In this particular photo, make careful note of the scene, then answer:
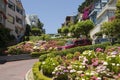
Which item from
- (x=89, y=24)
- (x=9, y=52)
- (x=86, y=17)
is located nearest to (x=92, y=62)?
(x=9, y=52)

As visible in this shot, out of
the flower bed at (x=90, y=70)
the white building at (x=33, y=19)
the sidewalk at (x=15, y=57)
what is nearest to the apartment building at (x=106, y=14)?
the sidewalk at (x=15, y=57)

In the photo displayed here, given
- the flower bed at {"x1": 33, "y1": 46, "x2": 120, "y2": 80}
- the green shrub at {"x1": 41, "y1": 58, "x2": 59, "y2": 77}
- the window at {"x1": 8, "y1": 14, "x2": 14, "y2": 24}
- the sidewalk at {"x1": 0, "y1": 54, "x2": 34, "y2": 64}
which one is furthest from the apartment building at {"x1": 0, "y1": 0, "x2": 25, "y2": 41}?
the flower bed at {"x1": 33, "y1": 46, "x2": 120, "y2": 80}

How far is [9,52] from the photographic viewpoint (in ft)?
155

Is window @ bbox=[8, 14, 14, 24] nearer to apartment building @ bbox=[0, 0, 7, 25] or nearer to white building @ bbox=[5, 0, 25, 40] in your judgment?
white building @ bbox=[5, 0, 25, 40]

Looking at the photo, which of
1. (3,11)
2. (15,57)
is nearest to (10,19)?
Result: (3,11)

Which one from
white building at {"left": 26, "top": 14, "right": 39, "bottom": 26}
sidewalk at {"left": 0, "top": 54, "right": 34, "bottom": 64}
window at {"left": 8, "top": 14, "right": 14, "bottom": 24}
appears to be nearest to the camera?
sidewalk at {"left": 0, "top": 54, "right": 34, "bottom": 64}

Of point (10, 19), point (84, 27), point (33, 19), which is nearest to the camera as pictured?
point (84, 27)

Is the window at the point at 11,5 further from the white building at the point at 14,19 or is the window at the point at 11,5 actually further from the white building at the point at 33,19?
the white building at the point at 33,19

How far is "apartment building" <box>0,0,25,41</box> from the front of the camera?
6893cm

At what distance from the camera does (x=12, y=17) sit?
77.4 meters

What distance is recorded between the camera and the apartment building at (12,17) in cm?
6893

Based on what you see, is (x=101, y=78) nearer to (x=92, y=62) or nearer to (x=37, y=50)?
(x=92, y=62)

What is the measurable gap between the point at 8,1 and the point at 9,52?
28819 millimetres

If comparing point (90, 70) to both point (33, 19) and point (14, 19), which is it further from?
point (33, 19)
